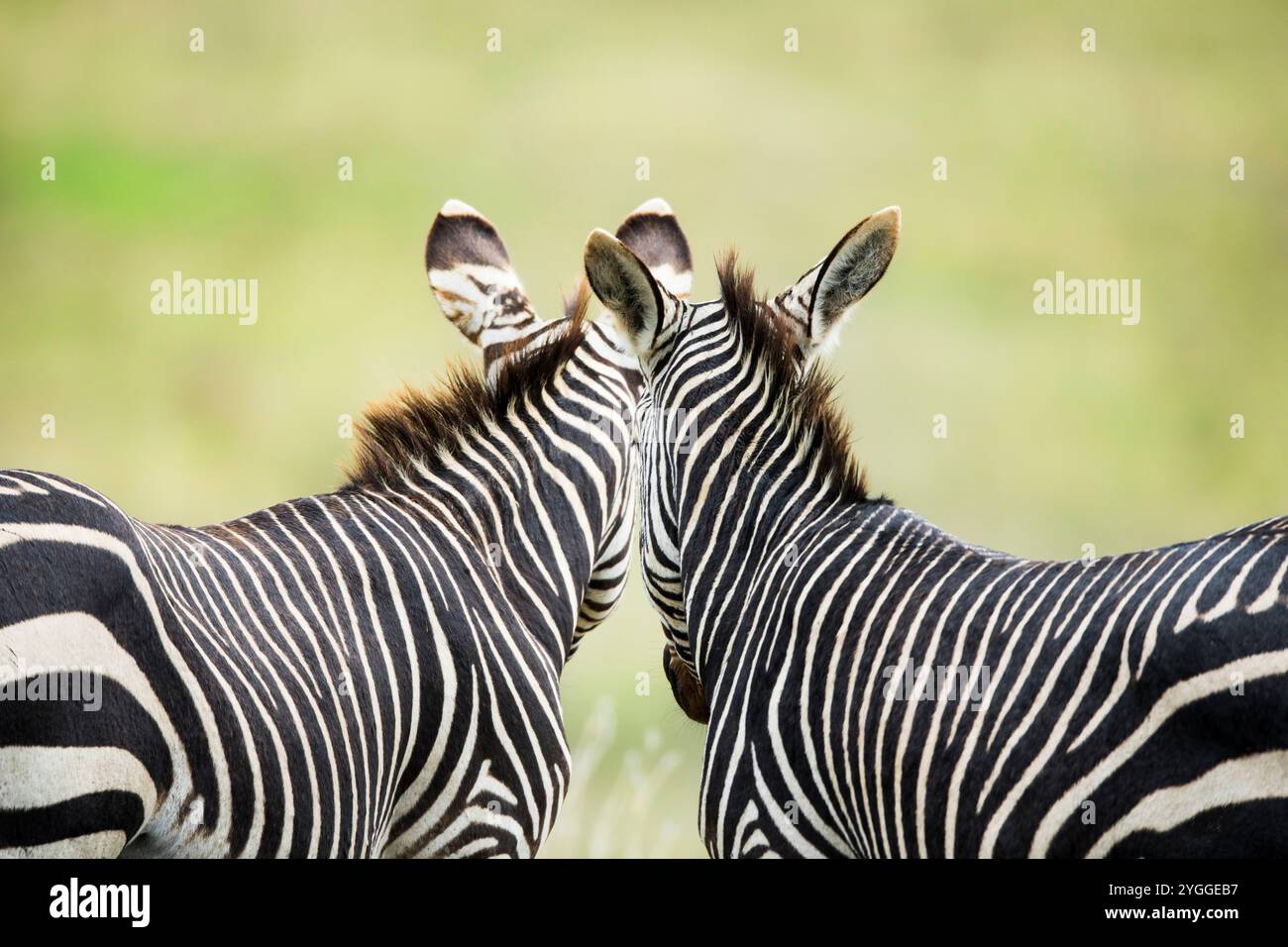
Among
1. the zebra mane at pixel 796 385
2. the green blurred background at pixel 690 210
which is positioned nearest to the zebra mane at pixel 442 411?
the zebra mane at pixel 796 385

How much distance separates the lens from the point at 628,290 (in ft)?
17.3

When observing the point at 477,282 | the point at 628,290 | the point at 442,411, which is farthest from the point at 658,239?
the point at 442,411

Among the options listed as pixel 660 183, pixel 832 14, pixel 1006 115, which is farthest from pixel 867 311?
pixel 832 14

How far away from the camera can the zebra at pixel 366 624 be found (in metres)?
3.47

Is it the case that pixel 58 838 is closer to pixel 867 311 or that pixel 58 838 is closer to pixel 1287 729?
pixel 1287 729

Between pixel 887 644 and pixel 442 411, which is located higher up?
pixel 442 411

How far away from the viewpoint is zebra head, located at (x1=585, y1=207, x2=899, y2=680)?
5.05 m

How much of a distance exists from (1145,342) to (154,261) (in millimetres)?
15464

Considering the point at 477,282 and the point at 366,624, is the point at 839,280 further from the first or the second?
the point at 366,624

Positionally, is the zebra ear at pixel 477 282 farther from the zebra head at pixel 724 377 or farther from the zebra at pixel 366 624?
the zebra head at pixel 724 377

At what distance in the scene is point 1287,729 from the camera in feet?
10.5

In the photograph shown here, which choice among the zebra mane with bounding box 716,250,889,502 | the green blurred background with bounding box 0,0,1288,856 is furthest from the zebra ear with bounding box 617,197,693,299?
the green blurred background with bounding box 0,0,1288,856

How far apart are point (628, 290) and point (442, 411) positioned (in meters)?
1.04
